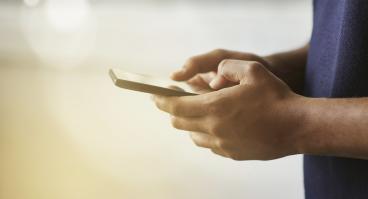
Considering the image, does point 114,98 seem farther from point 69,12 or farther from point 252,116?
point 252,116

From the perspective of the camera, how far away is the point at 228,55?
727 millimetres

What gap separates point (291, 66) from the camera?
766 millimetres

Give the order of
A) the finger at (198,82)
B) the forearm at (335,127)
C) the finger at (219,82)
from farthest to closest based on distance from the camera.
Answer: the finger at (198,82) < the finger at (219,82) < the forearm at (335,127)

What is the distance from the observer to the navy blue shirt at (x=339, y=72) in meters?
0.48

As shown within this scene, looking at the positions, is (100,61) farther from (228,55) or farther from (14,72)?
(228,55)

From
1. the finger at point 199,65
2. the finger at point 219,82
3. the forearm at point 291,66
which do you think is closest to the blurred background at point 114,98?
the forearm at point 291,66

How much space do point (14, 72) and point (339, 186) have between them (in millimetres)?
958

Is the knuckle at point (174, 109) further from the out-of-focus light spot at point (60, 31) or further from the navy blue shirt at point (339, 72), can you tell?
the out-of-focus light spot at point (60, 31)

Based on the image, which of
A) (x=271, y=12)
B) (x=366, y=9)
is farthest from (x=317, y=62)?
(x=271, y=12)

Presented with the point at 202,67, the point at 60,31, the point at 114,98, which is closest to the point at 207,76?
the point at 202,67

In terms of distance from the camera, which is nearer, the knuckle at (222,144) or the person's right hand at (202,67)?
the knuckle at (222,144)

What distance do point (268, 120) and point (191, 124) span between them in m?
0.10

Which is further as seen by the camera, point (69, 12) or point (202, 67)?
point (69, 12)

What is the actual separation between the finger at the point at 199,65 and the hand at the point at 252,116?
24 cm
